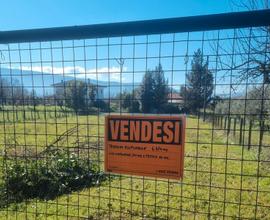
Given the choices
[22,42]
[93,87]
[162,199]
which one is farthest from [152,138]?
[162,199]

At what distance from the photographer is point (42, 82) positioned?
2619 millimetres

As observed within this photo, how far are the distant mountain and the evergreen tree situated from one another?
0.42 meters

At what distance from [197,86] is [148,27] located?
597 mm

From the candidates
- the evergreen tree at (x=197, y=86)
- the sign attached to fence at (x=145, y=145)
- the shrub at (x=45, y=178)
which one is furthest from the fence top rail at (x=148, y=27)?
the shrub at (x=45, y=178)

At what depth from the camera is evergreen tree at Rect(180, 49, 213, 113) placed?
2.19m

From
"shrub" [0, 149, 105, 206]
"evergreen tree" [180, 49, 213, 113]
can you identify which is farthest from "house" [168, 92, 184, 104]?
"shrub" [0, 149, 105, 206]

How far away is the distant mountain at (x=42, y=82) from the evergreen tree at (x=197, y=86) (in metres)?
0.42

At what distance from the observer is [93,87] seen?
8.29 feet

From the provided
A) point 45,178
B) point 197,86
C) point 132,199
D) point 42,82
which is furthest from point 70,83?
point 45,178

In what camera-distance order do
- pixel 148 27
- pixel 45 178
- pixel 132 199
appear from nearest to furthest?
1. pixel 148 27
2. pixel 132 199
3. pixel 45 178

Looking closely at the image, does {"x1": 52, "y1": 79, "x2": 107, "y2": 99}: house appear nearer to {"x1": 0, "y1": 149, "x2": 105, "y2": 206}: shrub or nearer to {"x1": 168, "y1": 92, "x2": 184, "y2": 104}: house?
{"x1": 168, "y1": 92, "x2": 184, "y2": 104}: house

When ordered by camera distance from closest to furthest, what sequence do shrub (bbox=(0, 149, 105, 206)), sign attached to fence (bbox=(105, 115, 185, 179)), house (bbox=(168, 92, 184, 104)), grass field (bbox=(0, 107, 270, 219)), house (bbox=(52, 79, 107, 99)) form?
sign attached to fence (bbox=(105, 115, 185, 179))
house (bbox=(168, 92, 184, 104))
house (bbox=(52, 79, 107, 99))
grass field (bbox=(0, 107, 270, 219))
shrub (bbox=(0, 149, 105, 206))

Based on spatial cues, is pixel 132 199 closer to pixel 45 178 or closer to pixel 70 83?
pixel 45 178

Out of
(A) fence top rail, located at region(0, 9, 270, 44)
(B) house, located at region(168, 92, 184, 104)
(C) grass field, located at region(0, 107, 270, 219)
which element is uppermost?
(A) fence top rail, located at region(0, 9, 270, 44)
